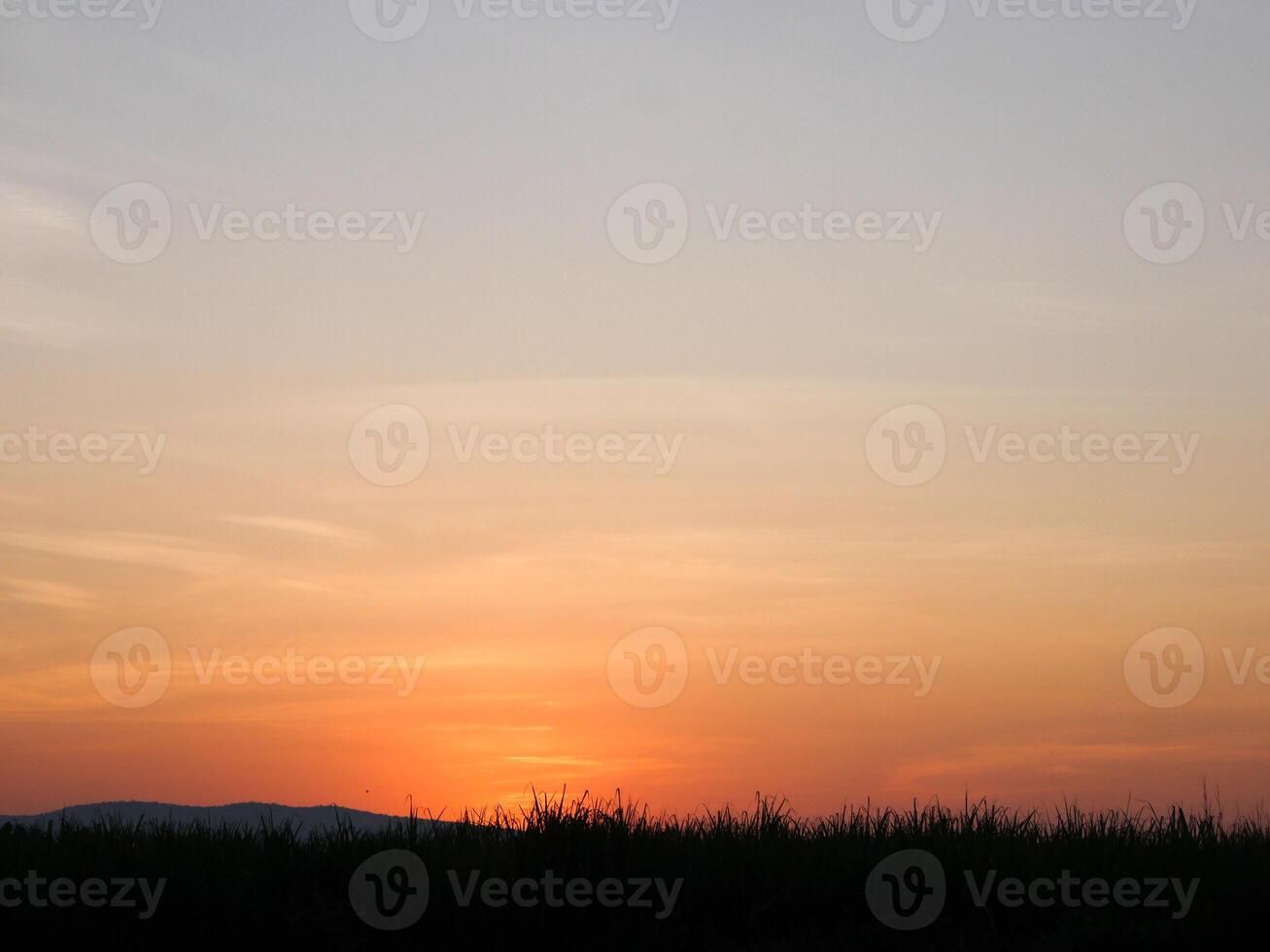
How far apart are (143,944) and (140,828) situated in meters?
2.34

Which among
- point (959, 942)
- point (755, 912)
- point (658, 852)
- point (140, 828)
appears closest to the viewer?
point (959, 942)

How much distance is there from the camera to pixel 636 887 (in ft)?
40.1

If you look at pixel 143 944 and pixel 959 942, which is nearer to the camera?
pixel 959 942

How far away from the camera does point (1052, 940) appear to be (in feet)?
35.5

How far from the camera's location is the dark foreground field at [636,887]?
37.8 ft

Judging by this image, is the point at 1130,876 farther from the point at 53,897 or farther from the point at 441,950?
the point at 53,897

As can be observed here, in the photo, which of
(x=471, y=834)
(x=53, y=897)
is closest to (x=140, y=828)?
(x=53, y=897)

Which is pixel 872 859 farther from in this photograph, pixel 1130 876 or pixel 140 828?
pixel 140 828

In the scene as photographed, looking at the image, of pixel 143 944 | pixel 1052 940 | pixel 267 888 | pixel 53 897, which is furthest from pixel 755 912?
pixel 53 897

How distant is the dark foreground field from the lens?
11516mm

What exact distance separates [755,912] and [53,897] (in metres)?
6.46

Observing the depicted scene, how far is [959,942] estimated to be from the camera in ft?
36.5

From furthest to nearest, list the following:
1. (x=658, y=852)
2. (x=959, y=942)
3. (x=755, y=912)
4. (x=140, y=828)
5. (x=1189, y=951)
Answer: (x=140, y=828)
(x=658, y=852)
(x=755, y=912)
(x=959, y=942)
(x=1189, y=951)

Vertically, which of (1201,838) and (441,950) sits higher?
(1201,838)
